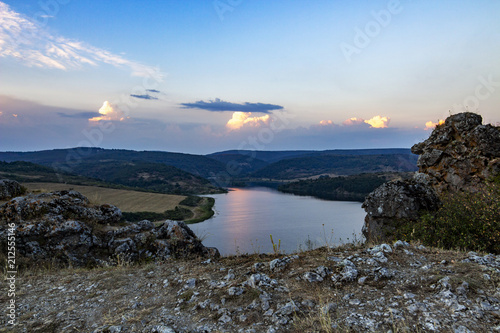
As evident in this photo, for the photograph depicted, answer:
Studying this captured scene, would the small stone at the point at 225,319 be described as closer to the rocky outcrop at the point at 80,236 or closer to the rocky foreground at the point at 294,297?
the rocky foreground at the point at 294,297

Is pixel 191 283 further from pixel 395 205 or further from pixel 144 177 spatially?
pixel 144 177

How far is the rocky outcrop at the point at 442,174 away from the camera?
36.5 feet

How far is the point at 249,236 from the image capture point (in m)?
50.3

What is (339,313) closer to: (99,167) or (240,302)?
(240,302)

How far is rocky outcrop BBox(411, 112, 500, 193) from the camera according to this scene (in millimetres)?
11578

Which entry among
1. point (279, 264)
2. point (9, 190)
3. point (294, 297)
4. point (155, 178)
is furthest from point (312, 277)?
point (155, 178)

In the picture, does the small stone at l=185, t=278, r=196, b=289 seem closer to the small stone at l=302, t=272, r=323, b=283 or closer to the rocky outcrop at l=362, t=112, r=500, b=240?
the small stone at l=302, t=272, r=323, b=283

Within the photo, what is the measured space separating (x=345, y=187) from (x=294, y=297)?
119198 mm

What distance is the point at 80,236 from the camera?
352 inches

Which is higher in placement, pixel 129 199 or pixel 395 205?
pixel 395 205

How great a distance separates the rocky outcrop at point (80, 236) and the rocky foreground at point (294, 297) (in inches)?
91.4

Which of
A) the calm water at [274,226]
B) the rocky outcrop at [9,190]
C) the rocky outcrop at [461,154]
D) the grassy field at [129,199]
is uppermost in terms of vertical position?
the rocky outcrop at [461,154]

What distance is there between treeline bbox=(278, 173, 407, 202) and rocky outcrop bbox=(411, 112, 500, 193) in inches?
3439

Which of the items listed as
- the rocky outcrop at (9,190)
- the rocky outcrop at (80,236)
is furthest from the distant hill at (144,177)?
the rocky outcrop at (80,236)
